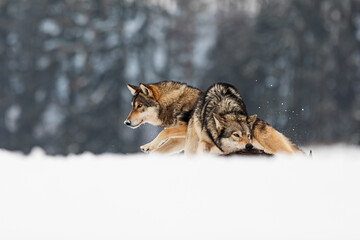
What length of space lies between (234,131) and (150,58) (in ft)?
57.1

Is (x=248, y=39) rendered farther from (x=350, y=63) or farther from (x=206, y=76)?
(x=350, y=63)

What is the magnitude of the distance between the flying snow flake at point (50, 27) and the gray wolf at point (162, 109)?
59.8 feet

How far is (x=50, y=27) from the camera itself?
22.3 m

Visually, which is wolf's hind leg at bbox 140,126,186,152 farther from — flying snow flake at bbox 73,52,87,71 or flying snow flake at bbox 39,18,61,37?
flying snow flake at bbox 39,18,61,37

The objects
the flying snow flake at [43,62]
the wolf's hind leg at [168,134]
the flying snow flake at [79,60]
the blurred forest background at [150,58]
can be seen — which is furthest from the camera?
the flying snow flake at [43,62]

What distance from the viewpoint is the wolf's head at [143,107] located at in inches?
190

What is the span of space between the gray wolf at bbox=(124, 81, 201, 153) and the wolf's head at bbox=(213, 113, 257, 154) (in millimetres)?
608

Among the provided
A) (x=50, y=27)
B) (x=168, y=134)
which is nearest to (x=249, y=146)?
(x=168, y=134)

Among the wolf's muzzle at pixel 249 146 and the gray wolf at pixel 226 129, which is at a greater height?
the gray wolf at pixel 226 129

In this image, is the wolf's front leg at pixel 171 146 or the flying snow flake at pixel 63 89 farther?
the flying snow flake at pixel 63 89

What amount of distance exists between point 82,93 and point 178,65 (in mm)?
4158

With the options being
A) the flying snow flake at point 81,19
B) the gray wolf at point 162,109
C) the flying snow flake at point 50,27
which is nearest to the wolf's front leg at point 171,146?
the gray wolf at point 162,109

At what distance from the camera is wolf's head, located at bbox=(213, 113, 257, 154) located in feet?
13.6

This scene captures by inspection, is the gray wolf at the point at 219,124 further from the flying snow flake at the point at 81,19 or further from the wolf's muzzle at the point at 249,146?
the flying snow flake at the point at 81,19
